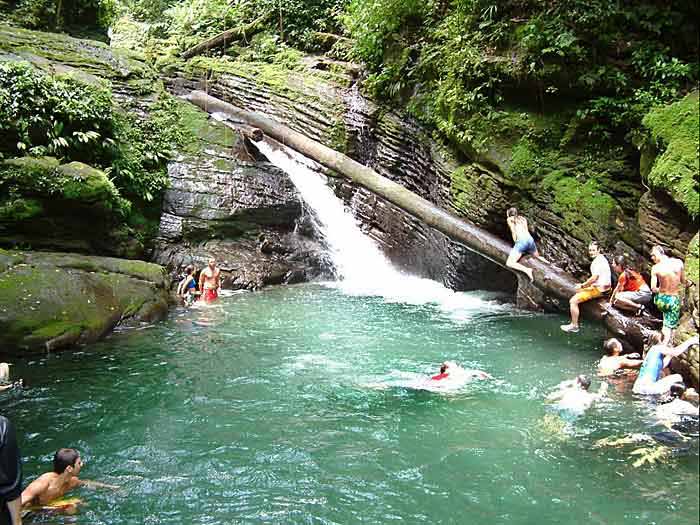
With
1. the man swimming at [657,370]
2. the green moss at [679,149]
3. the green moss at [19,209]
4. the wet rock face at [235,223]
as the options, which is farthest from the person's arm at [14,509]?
the wet rock face at [235,223]

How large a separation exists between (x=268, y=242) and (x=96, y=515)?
10715 millimetres

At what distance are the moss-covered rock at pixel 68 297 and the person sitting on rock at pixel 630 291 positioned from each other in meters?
8.08

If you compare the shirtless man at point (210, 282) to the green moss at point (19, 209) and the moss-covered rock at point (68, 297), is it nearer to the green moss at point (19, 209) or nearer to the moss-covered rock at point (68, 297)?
the moss-covered rock at point (68, 297)

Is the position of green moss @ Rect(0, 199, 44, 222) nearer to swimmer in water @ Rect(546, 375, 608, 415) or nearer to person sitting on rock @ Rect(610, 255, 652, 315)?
swimmer in water @ Rect(546, 375, 608, 415)

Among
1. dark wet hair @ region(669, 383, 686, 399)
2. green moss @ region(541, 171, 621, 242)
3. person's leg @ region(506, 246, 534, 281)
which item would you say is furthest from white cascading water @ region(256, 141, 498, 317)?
dark wet hair @ region(669, 383, 686, 399)

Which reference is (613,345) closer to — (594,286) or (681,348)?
(594,286)

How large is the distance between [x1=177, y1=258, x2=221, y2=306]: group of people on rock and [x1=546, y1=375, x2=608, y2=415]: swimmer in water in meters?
7.94

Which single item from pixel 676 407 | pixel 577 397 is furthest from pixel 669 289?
pixel 577 397

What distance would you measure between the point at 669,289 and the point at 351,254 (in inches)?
352

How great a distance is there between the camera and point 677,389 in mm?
6855

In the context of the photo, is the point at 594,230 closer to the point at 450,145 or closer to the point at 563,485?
the point at 450,145

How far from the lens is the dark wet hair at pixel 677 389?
6805mm

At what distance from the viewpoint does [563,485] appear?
4977mm

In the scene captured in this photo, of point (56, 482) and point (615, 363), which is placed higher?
point (615, 363)
